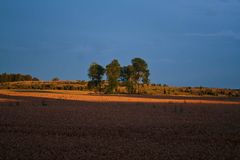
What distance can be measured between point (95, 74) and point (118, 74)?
548cm

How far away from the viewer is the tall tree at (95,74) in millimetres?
68875

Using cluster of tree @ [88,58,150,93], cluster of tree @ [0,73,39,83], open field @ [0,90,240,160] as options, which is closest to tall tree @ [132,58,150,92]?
cluster of tree @ [88,58,150,93]

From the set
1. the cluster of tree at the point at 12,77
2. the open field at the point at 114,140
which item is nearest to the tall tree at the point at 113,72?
the open field at the point at 114,140

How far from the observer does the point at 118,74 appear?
2657 inches

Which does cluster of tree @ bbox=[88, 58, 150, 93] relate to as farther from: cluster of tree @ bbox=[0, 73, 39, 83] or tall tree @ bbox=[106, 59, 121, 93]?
cluster of tree @ bbox=[0, 73, 39, 83]

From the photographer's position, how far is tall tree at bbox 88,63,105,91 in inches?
2712

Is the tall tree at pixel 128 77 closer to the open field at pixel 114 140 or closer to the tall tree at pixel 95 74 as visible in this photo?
the tall tree at pixel 95 74

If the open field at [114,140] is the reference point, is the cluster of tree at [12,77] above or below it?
above

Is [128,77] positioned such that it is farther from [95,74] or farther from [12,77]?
[12,77]

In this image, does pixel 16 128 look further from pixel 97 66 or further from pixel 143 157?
pixel 97 66

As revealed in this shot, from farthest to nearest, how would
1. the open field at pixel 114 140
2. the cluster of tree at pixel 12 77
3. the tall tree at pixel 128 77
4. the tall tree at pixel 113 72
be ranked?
the cluster of tree at pixel 12 77 → the tall tree at pixel 128 77 → the tall tree at pixel 113 72 → the open field at pixel 114 140

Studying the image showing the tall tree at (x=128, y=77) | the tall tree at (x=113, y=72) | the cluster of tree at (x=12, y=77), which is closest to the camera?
the tall tree at (x=113, y=72)

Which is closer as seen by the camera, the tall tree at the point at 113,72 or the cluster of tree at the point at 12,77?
the tall tree at the point at 113,72

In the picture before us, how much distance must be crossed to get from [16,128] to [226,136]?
9.28 m
